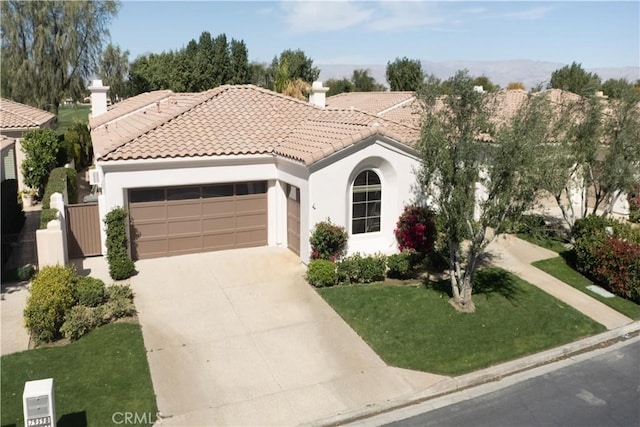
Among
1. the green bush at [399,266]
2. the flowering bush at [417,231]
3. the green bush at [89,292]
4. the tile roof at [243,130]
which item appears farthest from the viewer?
the flowering bush at [417,231]

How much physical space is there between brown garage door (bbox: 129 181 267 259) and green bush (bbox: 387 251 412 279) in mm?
4767

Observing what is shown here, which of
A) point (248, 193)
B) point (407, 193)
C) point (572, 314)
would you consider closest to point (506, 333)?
point (572, 314)

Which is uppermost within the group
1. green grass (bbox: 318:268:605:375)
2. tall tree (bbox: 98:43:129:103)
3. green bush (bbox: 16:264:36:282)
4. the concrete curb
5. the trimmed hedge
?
tall tree (bbox: 98:43:129:103)

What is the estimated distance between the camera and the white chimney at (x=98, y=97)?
27234mm

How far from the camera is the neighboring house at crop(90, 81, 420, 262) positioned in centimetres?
1627

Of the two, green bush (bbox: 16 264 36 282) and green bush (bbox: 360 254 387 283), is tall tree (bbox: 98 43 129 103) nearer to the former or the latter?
green bush (bbox: 16 264 36 282)

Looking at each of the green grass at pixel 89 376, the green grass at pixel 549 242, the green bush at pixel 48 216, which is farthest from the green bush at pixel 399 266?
the green bush at pixel 48 216

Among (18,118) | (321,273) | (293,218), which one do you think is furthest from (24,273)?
(18,118)

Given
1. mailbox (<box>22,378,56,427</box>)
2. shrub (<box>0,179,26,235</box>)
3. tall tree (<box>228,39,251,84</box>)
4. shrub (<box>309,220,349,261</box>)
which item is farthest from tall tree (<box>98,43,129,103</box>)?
mailbox (<box>22,378,56,427</box>)

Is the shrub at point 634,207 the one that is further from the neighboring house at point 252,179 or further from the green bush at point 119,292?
the green bush at point 119,292

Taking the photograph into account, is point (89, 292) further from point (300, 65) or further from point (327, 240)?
point (300, 65)

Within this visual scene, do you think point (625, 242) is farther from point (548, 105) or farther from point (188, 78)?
point (188, 78)

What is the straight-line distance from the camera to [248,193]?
18.4 metres

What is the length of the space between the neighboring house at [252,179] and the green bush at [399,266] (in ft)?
4.18
